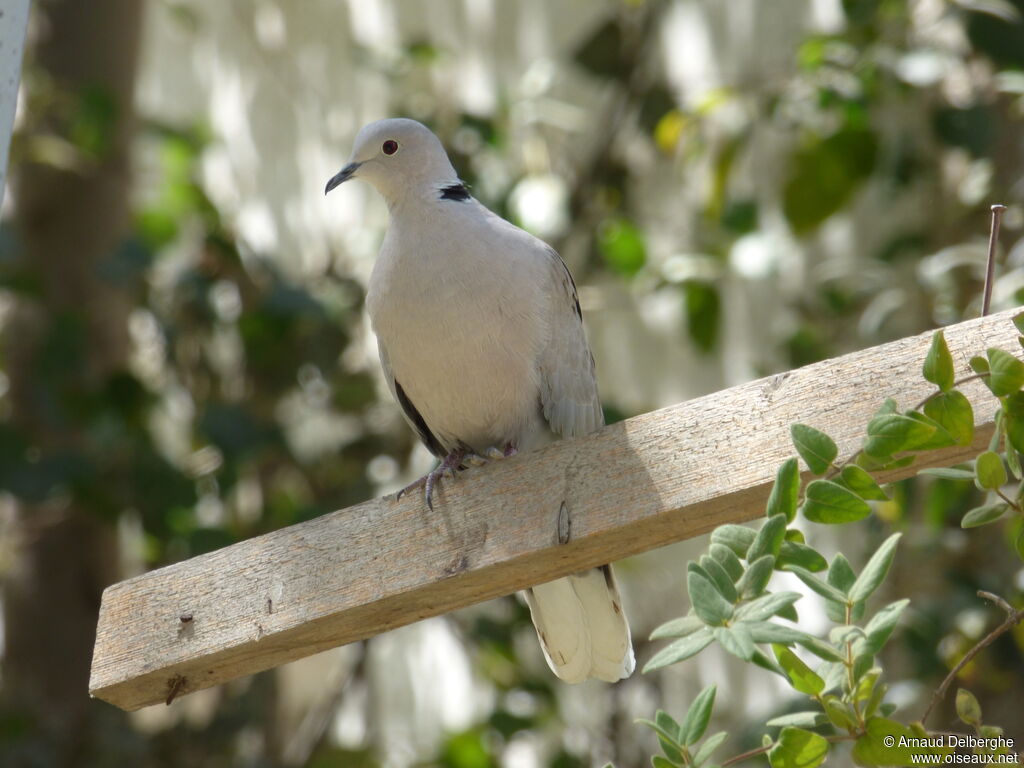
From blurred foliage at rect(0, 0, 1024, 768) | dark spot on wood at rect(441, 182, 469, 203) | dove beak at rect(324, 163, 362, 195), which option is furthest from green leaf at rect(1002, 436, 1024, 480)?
blurred foliage at rect(0, 0, 1024, 768)

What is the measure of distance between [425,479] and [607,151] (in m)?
2.30

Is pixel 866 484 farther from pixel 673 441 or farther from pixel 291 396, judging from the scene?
pixel 291 396

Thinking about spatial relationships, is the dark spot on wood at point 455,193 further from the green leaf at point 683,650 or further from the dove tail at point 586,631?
the green leaf at point 683,650

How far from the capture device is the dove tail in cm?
206

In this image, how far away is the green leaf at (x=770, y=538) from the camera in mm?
1184

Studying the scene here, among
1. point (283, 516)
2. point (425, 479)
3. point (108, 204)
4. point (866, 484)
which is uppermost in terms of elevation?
point (866, 484)

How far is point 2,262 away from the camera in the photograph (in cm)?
335

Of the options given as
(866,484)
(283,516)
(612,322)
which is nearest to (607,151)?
(612,322)

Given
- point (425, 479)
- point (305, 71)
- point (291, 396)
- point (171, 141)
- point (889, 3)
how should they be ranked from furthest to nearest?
point (305, 71) → point (171, 141) → point (291, 396) → point (889, 3) → point (425, 479)

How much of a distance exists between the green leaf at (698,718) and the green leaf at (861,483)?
9.4 inches

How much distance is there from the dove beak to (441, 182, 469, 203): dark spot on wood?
20 centimetres

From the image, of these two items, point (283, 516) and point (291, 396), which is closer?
point (283, 516)

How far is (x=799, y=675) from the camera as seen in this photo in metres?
1.21

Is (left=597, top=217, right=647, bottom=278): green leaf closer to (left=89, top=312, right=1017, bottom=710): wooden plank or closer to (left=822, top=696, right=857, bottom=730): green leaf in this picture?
(left=89, top=312, right=1017, bottom=710): wooden plank
